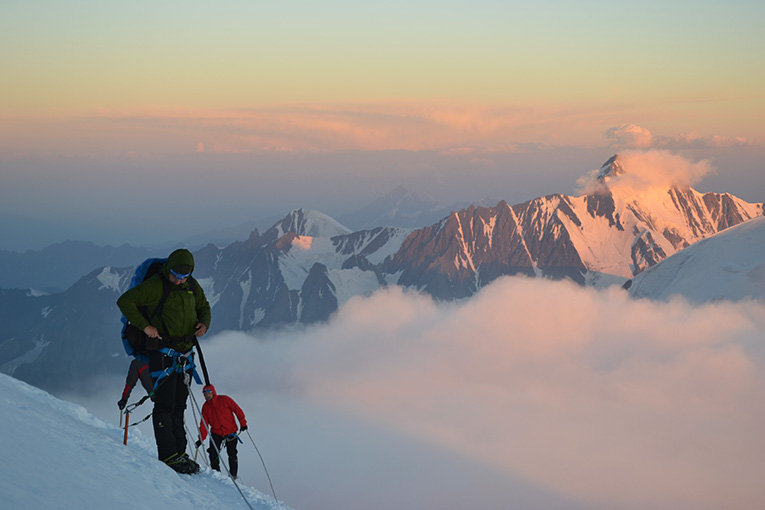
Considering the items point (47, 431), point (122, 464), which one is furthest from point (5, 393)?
point (122, 464)

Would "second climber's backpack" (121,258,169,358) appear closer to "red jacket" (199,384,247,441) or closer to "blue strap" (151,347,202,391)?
"blue strap" (151,347,202,391)

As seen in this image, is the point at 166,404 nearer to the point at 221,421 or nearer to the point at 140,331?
the point at 140,331

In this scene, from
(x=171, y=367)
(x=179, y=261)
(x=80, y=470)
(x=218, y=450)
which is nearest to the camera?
(x=80, y=470)

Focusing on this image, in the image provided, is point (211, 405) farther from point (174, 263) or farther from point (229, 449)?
point (174, 263)

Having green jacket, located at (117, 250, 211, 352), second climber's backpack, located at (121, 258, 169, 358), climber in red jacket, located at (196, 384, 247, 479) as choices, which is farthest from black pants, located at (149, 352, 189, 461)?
climber in red jacket, located at (196, 384, 247, 479)

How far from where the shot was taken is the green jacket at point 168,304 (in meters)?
13.7

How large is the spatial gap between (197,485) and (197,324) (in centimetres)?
364

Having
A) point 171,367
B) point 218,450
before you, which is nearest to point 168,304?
point 171,367

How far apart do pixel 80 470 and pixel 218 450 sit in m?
6.84

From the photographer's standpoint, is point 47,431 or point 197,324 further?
point 197,324

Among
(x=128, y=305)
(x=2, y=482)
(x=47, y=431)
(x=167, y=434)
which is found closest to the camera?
(x=2, y=482)

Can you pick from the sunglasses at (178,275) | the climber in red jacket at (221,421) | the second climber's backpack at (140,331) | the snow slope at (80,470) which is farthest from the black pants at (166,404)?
the climber in red jacket at (221,421)

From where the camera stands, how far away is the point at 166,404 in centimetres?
1477

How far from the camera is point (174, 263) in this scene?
1394 centimetres
